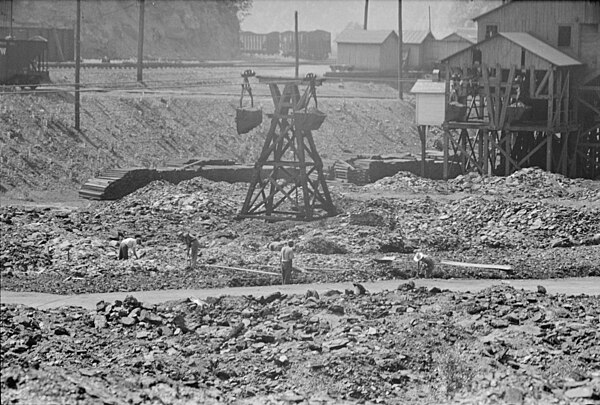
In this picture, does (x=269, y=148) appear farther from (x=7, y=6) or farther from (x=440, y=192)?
(x=7, y=6)

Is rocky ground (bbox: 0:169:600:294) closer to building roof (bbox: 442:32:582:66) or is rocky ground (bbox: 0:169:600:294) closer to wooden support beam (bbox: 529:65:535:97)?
wooden support beam (bbox: 529:65:535:97)

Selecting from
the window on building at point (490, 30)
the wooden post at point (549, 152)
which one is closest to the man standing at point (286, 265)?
the wooden post at point (549, 152)

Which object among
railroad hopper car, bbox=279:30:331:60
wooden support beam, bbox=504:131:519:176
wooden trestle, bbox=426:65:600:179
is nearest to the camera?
wooden trestle, bbox=426:65:600:179

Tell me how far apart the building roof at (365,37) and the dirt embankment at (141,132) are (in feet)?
41.2

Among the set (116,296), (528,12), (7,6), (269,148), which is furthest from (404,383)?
(7,6)

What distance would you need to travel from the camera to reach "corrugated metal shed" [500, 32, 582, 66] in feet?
158

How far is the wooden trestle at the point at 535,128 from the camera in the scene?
48656 mm

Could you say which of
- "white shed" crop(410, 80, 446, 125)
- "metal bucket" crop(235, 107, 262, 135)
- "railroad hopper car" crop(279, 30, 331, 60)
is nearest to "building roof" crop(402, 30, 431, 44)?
"railroad hopper car" crop(279, 30, 331, 60)

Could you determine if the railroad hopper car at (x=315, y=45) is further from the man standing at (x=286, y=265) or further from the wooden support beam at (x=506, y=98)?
the man standing at (x=286, y=265)

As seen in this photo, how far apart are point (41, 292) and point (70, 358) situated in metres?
6.18

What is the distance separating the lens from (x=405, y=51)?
3214 inches

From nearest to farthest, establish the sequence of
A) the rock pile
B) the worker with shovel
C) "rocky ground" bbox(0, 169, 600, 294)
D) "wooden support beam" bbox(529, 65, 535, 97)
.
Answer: "rocky ground" bbox(0, 169, 600, 294)
the worker with shovel
the rock pile
"wooden support beam" bbox(529, 65, 535, 97)

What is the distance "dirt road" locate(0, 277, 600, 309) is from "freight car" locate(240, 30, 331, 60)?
6702cm

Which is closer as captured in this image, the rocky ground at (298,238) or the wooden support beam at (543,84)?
the rocky ground at (298,238)
